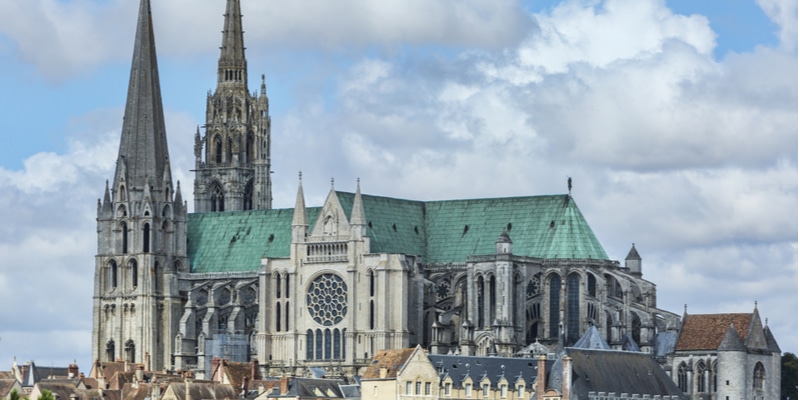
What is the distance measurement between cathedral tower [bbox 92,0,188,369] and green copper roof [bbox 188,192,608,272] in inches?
142

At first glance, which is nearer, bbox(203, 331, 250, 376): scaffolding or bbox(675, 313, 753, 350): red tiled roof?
bbox(675, 313, 753, 350): red tiled roof

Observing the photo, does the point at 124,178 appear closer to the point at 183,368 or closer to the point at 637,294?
the point at 183,368

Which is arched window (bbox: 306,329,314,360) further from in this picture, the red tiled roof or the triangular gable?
the red tiled roof

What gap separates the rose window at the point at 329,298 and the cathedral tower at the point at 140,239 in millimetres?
15045

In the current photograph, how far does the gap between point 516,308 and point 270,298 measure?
60.0ft

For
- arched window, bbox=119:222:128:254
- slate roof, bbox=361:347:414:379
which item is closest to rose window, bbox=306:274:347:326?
arched window, bbox=119:222:128:254

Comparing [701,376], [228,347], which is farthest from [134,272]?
[701,376]

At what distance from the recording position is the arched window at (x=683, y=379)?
480 ft

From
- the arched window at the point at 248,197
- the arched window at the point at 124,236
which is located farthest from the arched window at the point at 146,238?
the arched window at the point at 248,197

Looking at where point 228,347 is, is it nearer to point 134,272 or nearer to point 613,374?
point 134,272

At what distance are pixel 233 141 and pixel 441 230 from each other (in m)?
31.3

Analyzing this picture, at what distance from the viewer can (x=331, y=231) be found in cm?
16050

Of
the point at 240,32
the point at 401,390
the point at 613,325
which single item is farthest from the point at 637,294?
the point at 240,32

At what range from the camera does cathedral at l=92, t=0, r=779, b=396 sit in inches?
6127
